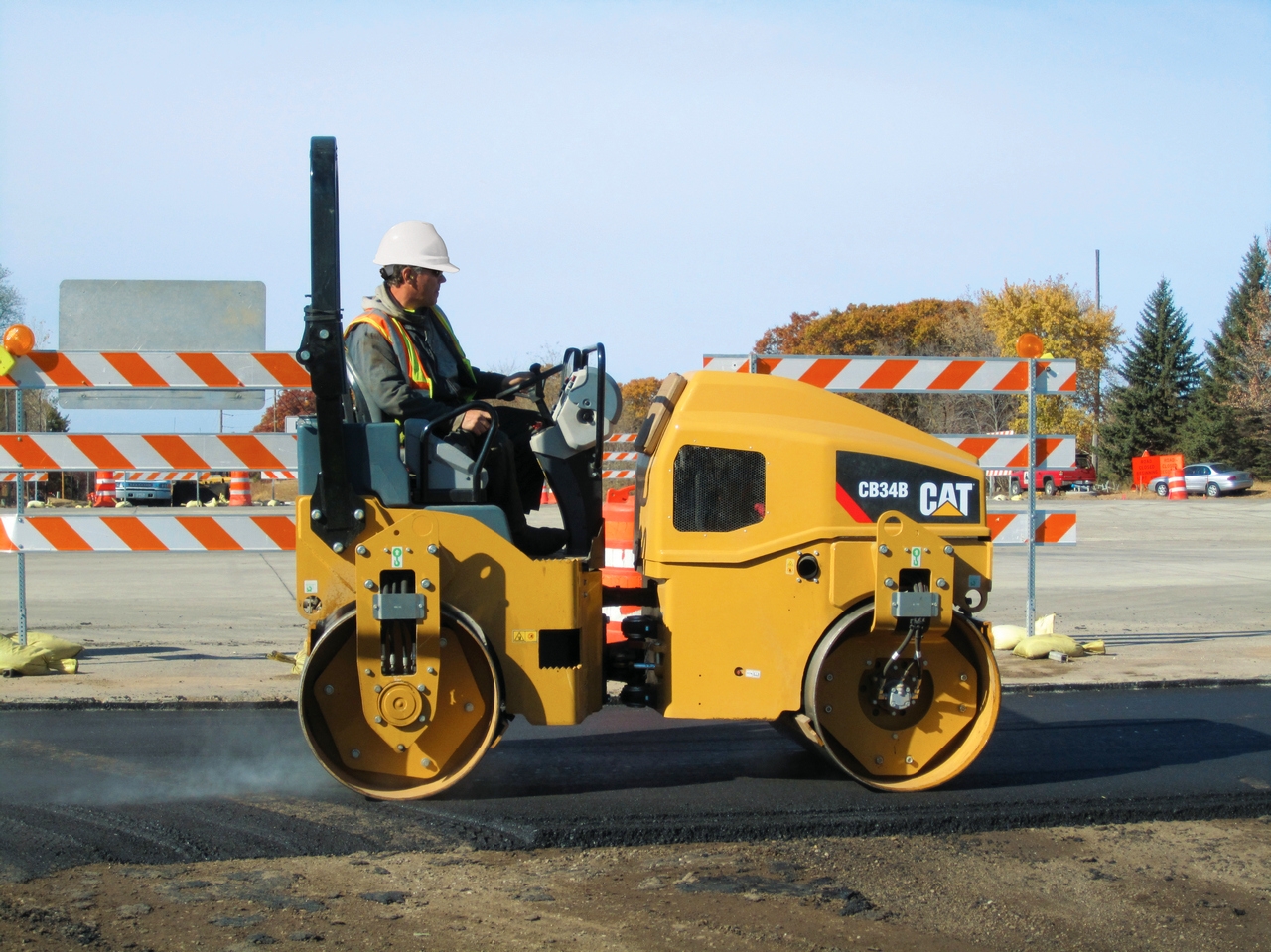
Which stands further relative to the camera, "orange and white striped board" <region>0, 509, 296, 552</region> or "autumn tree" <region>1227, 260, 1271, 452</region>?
"autumn tree" <region>1227, 260, 1271, 452</region>

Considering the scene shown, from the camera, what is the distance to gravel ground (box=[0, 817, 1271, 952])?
10.8ft

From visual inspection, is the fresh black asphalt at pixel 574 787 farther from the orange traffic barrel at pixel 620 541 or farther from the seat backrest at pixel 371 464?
the seat backrest at pixel 371 464

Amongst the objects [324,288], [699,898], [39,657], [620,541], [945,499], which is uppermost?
[324,288]

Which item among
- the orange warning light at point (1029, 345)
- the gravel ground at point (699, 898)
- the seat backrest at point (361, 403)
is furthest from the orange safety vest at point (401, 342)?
the orange warning light at point (1029, 345)

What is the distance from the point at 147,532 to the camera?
7.39 metres

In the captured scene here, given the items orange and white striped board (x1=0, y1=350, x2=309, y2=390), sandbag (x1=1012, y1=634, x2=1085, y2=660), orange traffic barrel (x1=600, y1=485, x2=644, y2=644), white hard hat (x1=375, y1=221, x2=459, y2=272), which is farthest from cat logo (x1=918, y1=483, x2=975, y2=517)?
orange and white striped board (x1=0, y1=350, x2=309, y2=390)

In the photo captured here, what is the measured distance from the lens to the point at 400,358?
15.4 ft

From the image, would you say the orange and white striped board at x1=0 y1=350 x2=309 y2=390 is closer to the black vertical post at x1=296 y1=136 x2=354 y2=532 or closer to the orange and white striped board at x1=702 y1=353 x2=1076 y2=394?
the orange and white striped board at x1=702 y1=353 x2=1076 y2=394

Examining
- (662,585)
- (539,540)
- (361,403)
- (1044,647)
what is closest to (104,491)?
(1044,647)

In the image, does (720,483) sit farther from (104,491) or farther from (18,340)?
(104,491)

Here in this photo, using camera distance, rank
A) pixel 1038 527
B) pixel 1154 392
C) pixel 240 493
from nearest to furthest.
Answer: pixel 1038 527 → pixel 240 493 → pixel 1154 392

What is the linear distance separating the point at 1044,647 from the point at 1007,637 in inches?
11.1

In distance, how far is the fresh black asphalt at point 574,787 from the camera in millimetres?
4152

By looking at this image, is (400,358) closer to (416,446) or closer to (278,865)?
(416,446)
